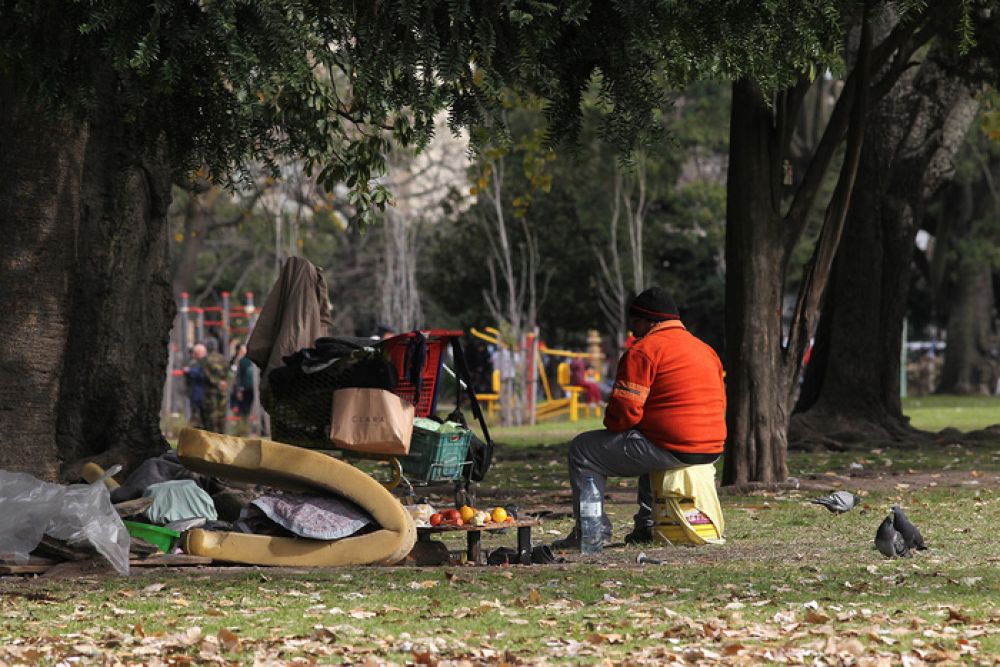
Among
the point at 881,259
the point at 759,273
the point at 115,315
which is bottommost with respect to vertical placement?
the point at 115,315

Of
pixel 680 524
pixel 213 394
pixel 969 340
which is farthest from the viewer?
pixel 969 340

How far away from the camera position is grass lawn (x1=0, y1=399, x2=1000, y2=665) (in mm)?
7020

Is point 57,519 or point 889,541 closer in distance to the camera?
point 57,519

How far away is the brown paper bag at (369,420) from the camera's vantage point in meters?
10.5

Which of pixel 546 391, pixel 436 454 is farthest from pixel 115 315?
pixel 546 391

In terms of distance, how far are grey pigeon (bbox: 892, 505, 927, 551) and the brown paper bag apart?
300 centimetres

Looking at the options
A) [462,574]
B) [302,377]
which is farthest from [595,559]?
[302,377]

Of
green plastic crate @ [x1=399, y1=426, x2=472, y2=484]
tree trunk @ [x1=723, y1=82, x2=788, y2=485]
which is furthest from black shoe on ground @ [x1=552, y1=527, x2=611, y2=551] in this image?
tree trunk @ [x1=723, y1=82, x2=788, y2=485]

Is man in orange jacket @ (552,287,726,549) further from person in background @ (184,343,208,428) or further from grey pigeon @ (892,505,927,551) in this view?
person in background @ (184,343,208,428)

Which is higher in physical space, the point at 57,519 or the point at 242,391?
the point at 242,391

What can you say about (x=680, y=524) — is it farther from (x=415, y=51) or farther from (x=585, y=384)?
(x=585, y=384)

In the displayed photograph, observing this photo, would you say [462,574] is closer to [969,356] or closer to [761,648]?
[761,648]

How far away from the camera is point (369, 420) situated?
1049 centimetres

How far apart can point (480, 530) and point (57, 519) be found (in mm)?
2580
